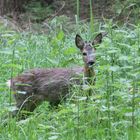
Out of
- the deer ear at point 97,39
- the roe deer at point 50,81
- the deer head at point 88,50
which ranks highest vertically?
the deer ear at point 97,39

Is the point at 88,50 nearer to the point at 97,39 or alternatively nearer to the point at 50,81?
the point at 97,39

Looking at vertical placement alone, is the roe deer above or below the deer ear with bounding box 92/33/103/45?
below

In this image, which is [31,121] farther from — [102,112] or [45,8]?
[45,8]

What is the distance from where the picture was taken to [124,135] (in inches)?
193

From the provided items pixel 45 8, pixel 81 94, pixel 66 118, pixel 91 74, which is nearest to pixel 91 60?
pixel 91 74

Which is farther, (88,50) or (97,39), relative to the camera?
(97,39)

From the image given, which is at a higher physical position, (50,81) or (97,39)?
(97,39)

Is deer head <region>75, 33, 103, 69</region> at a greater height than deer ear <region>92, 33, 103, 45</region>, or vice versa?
deer ear <region>92, 33, 103, 45</region>

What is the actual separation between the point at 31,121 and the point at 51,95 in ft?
6.26

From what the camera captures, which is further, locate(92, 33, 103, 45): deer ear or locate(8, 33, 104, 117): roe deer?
locate(92, 33, 103, 45): deer ear

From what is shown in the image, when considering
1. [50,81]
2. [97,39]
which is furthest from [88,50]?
[50,81]

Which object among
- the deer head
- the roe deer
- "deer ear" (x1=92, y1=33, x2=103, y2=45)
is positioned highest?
"deer ear" (x1=92, y1=33, x2=103, y2=45)

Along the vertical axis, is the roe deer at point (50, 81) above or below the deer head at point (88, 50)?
below

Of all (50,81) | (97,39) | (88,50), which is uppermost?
(97,39)
